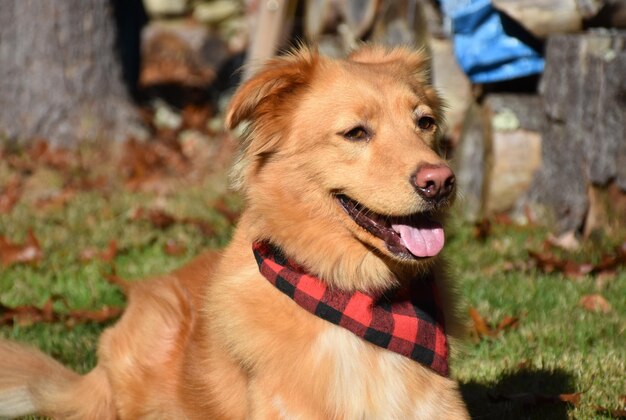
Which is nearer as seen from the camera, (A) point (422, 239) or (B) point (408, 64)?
(A) point (422, 239)

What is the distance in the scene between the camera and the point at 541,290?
17.5 ft

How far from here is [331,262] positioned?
3.34m

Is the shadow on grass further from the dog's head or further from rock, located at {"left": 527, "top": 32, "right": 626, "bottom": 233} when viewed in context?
rock, located at {"left": 527, "top": 32, "right": 626, "bottom": 233}

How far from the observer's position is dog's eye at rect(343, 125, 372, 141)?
3342 millimetres

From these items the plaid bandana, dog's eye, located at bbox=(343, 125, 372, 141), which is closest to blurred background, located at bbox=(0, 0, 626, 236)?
dog's eye, located at bbox=(343, 125, 372, 141)

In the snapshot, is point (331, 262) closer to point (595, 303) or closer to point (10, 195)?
point (595, 303)

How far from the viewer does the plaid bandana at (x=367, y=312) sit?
10.7 ft

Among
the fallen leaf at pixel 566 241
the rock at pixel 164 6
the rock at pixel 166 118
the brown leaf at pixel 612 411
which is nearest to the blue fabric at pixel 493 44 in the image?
the fallen leaf at pixel 566 241

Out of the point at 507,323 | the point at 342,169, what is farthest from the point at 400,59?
the point at 507,323

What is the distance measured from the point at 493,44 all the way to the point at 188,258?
9.26ft

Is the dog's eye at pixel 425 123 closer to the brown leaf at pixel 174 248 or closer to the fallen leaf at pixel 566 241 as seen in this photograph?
the fallen leaf at pixel 566 241

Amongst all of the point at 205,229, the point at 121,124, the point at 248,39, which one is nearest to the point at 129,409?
the point at 205,229

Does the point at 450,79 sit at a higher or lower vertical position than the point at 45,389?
lower

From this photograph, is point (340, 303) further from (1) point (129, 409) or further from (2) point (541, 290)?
(2) point (541, 290)
